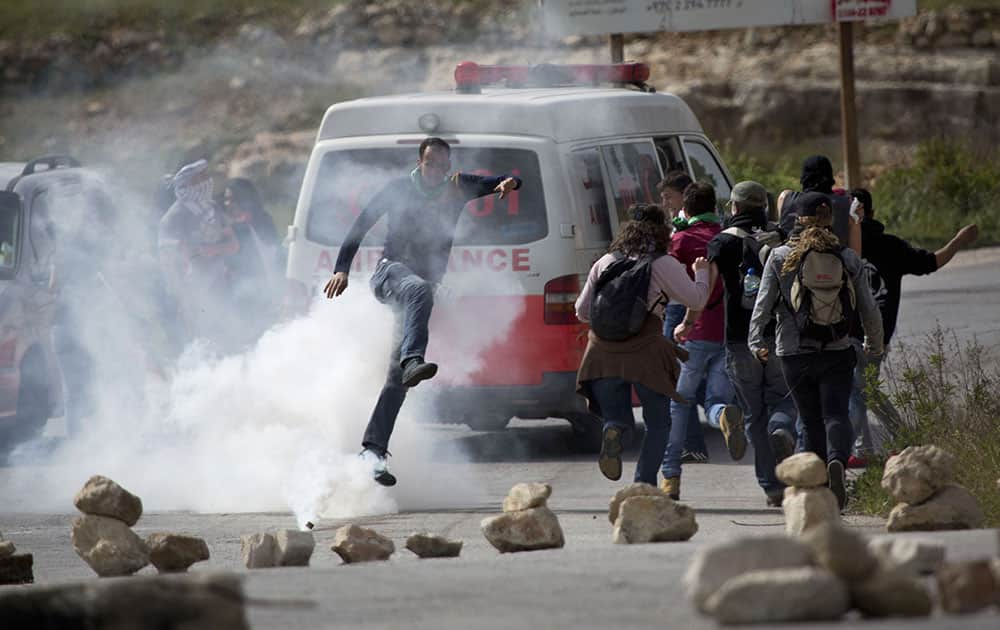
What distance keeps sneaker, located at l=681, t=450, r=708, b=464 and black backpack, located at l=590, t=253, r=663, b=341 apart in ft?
6.91

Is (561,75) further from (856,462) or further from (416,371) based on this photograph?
(416,371)

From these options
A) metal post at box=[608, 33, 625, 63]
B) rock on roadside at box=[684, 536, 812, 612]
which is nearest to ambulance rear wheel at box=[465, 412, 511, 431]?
rock on roadside at box=[684, 536, 812, 612]

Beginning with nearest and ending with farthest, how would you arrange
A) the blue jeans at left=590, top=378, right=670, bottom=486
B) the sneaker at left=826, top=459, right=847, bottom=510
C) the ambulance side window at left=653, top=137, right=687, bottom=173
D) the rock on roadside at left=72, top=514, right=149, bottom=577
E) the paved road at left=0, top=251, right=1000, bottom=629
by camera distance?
the paved road at left=0, top=251, right=1000, bottom=629
the rock on roadside at left=72, top=514, right=149, bottom=577
the sneaker at left=826, top=459, right=847, bottom=510
the blue jeans at left=590, top=378, right=670, bottom=486
the ambulance side window at left=653, top=137, right=687, bottom=173

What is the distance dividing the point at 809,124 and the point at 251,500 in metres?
22.3

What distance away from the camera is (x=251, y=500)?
9875 mm

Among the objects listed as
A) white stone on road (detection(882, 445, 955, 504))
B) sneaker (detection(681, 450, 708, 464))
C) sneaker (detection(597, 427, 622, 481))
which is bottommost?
sneaker (detection(681, 450, 708, 464))

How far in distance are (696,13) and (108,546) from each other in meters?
13.6

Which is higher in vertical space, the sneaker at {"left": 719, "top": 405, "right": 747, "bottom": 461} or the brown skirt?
the brown skirt

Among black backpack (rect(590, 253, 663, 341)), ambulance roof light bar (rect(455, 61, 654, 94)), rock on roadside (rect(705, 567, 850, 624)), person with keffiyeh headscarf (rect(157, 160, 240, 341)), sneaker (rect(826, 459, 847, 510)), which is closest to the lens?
rock on roadside (rect(705, 567, 850, 624))

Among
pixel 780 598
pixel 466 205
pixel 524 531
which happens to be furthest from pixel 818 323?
pixel 780 598

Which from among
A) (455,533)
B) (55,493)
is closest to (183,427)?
(55,493)

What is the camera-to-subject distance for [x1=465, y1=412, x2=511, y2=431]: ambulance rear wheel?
11.0 meters

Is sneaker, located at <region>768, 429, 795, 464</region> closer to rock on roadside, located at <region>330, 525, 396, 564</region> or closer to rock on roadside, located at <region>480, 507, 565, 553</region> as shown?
rock on roadside, located at <region>480, 507, 565, 553</region>

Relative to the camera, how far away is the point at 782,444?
357 inches
